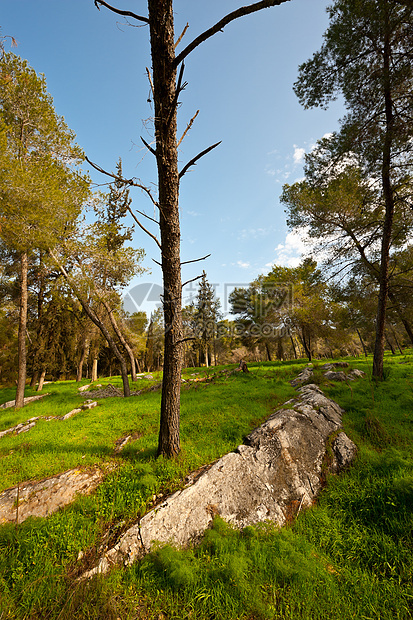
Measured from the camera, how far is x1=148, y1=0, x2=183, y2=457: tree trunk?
12.3ft

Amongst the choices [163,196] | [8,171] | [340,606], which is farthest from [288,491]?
[8,171]

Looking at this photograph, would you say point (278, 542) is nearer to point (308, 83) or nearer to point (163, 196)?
point (163, 196)

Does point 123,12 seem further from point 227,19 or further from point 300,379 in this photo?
point 300,379

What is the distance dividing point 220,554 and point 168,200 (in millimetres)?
5319

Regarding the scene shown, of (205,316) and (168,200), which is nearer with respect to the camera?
(168,200)

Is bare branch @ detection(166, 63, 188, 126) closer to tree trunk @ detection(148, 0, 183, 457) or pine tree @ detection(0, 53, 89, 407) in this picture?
tree trunk @ detection(148, 0, 183, 457)

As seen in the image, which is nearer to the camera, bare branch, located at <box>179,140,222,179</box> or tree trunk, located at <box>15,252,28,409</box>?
bare branch, located at <box>179,140,222,179</box>

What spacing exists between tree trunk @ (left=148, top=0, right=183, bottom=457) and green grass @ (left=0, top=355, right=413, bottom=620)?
113 centimetres

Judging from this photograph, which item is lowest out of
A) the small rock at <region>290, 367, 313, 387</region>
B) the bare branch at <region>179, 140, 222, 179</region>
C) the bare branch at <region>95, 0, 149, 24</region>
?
the small rock at <region>290, 367, 313, 387</region>

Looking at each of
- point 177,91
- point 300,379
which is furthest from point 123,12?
point 300,379

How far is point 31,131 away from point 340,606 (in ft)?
58.9

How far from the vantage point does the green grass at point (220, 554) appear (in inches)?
94.4

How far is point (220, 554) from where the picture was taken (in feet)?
9.40

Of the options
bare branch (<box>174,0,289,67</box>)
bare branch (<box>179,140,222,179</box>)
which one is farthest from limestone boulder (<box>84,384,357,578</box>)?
bare branch (<box>174,0,289,67</box>)
